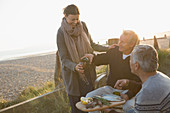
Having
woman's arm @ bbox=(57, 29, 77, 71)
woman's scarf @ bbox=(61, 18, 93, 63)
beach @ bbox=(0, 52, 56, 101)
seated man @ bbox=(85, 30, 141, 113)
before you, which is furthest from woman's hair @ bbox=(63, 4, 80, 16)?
beach @ bbox=(0, 52, 56, 101)

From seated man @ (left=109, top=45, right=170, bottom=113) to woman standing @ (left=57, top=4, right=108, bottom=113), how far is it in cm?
137

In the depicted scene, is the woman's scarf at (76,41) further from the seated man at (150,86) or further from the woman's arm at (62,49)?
the seated man at (150,86)

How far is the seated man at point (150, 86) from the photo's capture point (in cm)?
179

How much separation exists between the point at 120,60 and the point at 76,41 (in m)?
0.92

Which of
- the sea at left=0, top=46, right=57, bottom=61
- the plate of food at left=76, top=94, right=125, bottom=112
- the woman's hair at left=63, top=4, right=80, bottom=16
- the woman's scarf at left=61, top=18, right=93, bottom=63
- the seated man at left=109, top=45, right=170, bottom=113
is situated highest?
the woman's hair at left=63, top=4, right=80, bottom=16

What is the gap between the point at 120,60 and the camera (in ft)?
10.7

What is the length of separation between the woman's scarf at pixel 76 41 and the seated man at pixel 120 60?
259mm

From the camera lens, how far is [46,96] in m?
4.40

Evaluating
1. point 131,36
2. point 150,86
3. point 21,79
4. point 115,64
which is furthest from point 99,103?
point 21,79

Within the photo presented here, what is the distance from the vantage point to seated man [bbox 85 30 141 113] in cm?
306

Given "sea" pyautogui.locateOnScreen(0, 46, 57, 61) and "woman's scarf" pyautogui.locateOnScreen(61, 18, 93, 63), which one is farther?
"sea" pyautogui.locateOnScreen(0, 46, 57, 61)

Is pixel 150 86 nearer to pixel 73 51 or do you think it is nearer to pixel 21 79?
pixel 73 51

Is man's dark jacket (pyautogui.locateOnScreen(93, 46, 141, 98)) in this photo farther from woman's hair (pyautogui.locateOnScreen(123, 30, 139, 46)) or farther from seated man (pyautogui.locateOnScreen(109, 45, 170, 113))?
seated man (pyautogui.locateOnScreen(109, 45, 170, 113))

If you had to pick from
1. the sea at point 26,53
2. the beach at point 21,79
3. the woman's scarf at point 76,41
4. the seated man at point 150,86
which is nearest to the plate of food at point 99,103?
the seated man at point 150,86
